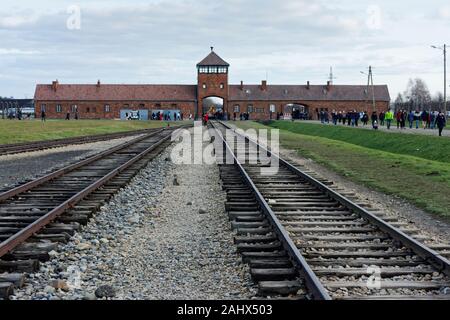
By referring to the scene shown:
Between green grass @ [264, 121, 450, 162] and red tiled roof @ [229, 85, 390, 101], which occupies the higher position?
red tiled roof @ [229, 85, 390, 101]

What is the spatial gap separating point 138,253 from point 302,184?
722cm

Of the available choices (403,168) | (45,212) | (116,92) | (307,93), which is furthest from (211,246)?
(307,93)

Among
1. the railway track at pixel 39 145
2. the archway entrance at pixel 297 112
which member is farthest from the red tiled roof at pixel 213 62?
the railway track at pixel 39 145

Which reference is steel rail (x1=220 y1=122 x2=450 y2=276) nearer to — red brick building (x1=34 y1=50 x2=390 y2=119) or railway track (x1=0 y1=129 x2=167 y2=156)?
railway track (x1=0 y1=129 x2=167 y2=156)

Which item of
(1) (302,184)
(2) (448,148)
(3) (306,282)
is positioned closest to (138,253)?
(3) (306,282)

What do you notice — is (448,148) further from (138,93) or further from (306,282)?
(138,93)

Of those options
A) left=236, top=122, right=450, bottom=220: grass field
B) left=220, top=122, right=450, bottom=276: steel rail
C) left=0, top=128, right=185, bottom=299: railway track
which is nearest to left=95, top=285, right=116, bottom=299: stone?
left=0, top=128, right=185, bottom=299: railway track

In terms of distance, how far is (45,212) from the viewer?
1005 cm

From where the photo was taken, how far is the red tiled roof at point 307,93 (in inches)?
4338

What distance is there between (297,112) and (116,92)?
35266 millimetres

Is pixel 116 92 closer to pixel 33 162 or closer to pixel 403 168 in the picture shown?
pixel 33 162

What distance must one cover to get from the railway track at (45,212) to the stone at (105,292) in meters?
0.81

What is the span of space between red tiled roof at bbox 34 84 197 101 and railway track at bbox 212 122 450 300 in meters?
98.2

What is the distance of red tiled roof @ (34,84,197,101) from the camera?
356ft
